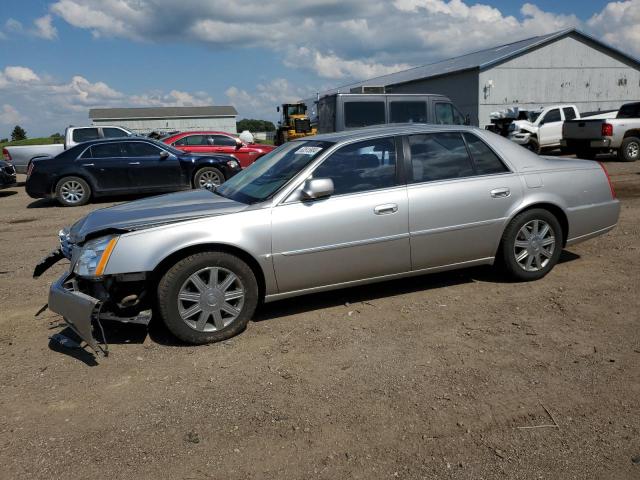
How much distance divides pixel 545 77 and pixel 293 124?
47.7ft

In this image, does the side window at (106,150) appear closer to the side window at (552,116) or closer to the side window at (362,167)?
the side window at (362,167)

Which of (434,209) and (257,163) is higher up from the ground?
(257,163)

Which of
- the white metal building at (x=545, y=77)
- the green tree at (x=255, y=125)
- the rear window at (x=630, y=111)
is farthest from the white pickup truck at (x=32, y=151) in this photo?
the green tree at (x=255, y=125)

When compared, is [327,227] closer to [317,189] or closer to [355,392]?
[317,189]

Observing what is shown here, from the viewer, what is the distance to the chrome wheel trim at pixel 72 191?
1197cm

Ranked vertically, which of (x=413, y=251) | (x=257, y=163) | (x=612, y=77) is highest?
(x=612, y=77)

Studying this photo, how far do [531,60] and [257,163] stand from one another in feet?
94.5

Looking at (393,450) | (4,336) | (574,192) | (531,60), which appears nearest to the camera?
(393,450)

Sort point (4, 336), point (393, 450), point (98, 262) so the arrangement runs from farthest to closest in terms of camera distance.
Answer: point (4, 336)
point (98, 262)
point (393, 450)

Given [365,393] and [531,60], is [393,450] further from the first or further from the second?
[531,60]

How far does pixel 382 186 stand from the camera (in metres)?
4.58

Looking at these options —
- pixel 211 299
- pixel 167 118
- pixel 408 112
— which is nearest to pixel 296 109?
pixel 408 112

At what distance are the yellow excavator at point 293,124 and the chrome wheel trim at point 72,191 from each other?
13544mm

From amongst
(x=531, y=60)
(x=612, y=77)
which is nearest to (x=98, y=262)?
(x=531, y=60)
